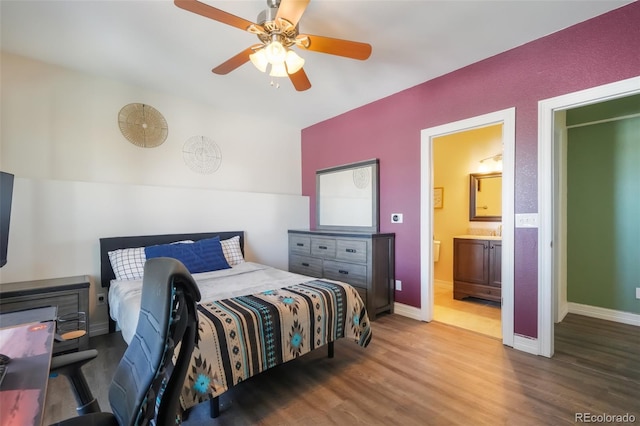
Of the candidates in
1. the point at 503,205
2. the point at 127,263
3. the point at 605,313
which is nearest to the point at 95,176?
the point at 127,263

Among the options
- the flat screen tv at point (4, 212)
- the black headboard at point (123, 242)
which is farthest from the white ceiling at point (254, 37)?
the black headboard at point (123, 242)

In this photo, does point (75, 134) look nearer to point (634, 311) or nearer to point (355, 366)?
point (355, 366)

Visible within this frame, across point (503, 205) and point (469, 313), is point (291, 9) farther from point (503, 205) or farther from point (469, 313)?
point (469, 313)

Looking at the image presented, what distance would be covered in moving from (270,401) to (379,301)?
5.91ft

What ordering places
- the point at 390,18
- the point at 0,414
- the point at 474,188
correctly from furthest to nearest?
the point at 474,188 < the point at 390,18 < the point at 0,414

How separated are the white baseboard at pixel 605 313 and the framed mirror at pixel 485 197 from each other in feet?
4.44

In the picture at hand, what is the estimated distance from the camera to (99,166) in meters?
3.11

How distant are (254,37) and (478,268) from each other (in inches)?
148

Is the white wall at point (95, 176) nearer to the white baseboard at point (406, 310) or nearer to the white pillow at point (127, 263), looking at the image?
the white pillow at point (127, 263)

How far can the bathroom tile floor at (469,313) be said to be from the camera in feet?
10.1

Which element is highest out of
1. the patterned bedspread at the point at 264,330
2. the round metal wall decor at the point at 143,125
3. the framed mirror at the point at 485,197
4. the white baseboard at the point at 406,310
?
the round metal wall decor at the point at 143,125

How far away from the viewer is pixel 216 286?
8.06ft

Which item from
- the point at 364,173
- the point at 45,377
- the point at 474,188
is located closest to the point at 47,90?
the point at 45,377

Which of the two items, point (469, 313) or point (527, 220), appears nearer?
point (527, 220)
